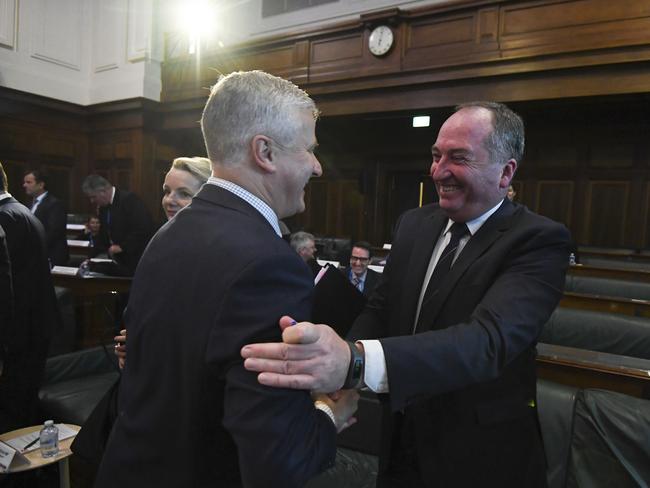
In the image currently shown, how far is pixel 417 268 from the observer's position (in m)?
1.29

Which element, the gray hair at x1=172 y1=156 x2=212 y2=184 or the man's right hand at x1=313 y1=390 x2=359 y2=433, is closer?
the man's right hand at x1=313 y1=390 x2=359 y2=433

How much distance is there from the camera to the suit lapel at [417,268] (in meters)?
1.25

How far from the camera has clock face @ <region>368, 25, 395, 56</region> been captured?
5.77 m

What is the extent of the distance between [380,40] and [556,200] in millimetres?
3738

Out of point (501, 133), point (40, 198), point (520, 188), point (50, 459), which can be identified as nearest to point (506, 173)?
point (501, 133)

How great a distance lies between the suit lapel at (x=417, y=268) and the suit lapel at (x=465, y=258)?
69 millimetres

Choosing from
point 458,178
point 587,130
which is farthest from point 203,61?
point 458,178

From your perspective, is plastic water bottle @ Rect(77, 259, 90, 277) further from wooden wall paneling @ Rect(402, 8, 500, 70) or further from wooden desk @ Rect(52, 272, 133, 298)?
wooden wall paneling @ Rect(402, 8, 500, 70)

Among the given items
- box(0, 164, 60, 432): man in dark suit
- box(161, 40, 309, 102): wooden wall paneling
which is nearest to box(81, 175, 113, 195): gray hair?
box(0, 164, 60, 432): man in dark suit

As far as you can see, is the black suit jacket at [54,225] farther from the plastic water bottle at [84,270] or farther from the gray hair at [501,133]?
the gray hair at [501,133]

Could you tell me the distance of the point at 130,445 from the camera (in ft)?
2.94

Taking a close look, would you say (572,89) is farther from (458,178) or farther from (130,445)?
(130,445)

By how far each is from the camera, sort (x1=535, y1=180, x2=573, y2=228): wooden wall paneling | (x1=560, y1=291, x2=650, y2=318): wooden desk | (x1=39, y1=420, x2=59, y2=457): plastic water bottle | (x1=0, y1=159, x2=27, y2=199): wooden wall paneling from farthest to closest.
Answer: (x1=0, y1=159, x2=27, y2=199): wooden wall paneling < (x1=535, y1=180, x2=573, y2=228): wooden wall paneling < (x1=560, y1=291, x2=650, y2=318): wooden desk < (x1=39, y1=420, x2=59, y2=457): plastic water bottle

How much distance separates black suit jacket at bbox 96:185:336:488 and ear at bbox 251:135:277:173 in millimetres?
90
